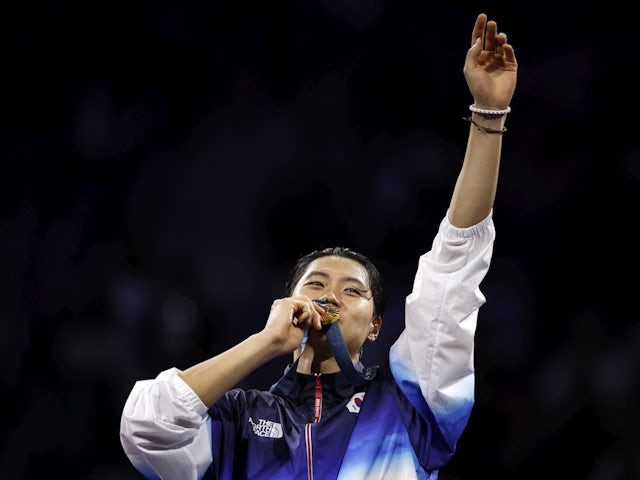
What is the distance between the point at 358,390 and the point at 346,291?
326mm

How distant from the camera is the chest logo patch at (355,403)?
Result: 2.40 meters

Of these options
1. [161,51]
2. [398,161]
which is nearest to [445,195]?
[398,161]

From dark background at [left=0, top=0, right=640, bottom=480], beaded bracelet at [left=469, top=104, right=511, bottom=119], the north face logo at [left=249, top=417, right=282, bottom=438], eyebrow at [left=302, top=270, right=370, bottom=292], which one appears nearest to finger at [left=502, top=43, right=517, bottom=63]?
beaded bracelet at [left=469, top=104, right=511, bottom=119]

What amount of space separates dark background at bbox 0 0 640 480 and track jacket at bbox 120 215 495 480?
1591 millimetres

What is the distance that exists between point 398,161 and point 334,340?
220cm

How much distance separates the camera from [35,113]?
4363 mm

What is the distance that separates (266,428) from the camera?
2365 millimetres

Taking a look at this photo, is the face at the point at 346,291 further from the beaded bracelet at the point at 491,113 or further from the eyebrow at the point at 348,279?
the beaded bracelet at the point at 491,113

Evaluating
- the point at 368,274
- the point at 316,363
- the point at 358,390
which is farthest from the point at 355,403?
the point at 368,274

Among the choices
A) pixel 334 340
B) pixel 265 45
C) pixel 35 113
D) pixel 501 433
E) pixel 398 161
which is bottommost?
pixel 501 433

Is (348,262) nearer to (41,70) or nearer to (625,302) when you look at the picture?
(625,302)

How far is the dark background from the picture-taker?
3914mm

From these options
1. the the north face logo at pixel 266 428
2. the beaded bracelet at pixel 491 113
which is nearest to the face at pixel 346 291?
the the north face logo at pixel 266 428

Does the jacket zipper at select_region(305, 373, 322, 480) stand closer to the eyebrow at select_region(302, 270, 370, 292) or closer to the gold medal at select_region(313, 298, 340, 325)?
the gold medal at select_region(313, 298, 340, 325)
